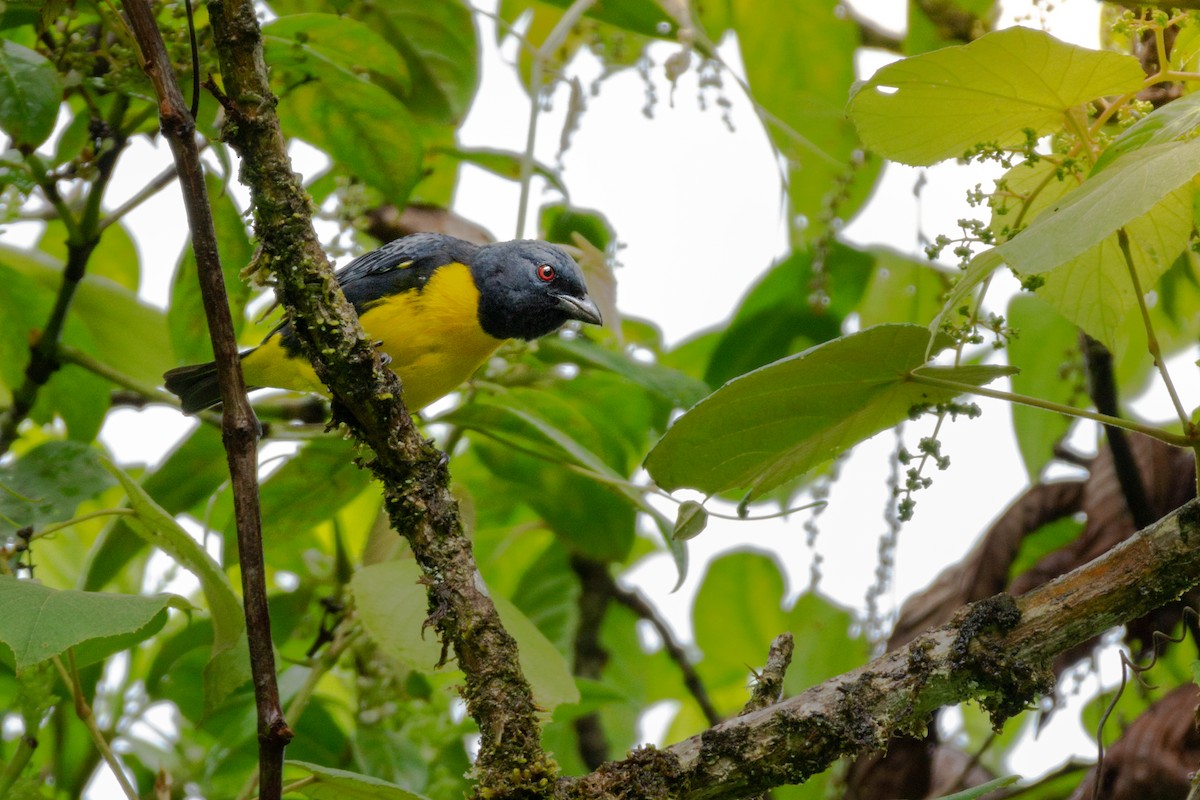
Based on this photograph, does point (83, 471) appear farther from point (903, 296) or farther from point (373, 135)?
point (903, 296)

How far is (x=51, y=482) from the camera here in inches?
107

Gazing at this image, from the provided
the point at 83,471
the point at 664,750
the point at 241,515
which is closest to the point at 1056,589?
the point at 664,750

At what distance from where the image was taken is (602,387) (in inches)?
151

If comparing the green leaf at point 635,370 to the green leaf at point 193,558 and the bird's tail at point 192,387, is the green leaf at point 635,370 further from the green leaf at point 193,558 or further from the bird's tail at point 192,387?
the green leaf at point 193,558

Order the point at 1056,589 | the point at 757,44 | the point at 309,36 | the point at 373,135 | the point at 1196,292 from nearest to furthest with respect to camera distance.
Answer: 1. the point at 1056,589
2. the point at 309,36
3. the point at 373,135
4. the point at 1196,292
5. the point at 757,44

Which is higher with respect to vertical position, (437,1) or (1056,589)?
(437,1)

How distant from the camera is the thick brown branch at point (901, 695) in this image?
5.74ft

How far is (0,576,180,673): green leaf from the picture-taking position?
175 centimetres

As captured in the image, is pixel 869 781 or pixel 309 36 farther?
pixel 869 781

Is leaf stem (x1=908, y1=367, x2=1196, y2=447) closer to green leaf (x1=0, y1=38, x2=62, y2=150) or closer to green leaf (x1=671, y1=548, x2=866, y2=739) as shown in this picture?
green leaf (x1=0, y1=38, x2=62, y2=150)

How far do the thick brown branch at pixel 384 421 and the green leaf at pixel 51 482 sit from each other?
899 millimetres

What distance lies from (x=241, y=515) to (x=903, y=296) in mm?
2763

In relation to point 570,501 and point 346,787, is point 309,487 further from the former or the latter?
point 346,787

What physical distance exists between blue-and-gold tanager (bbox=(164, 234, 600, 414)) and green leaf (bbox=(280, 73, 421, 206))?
0.70 meters
